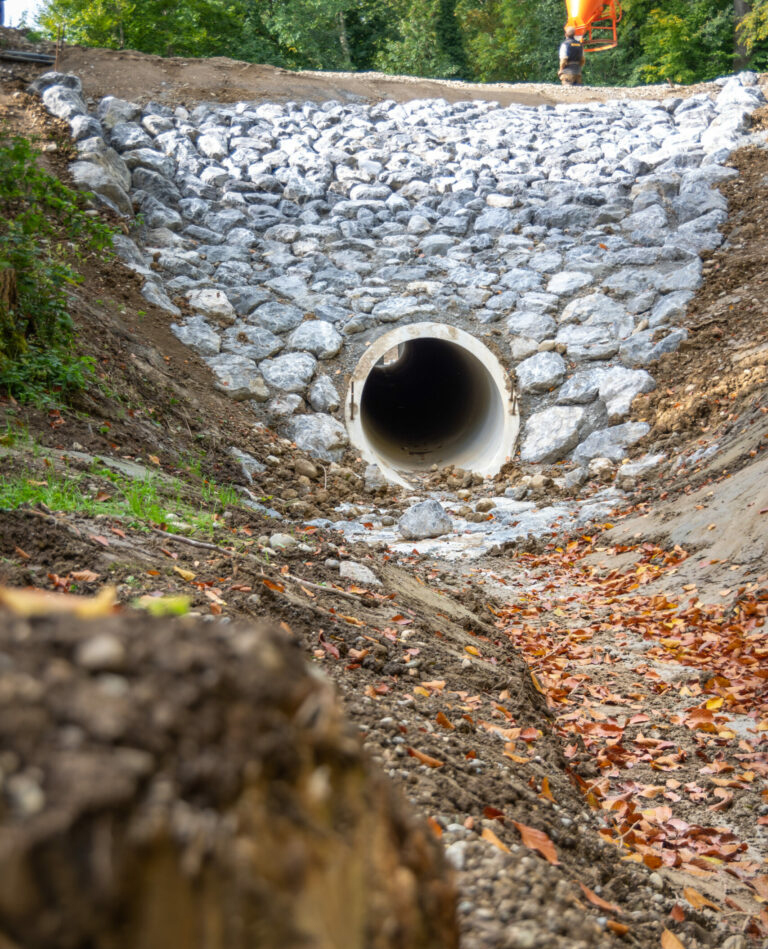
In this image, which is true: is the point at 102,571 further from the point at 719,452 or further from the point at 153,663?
the point at 719,452

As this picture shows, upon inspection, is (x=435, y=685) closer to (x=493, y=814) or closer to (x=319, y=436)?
(x=493, y=814)

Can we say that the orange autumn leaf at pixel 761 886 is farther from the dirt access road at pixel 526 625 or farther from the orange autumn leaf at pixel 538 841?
the orange autumn leaf at pixel 538 841

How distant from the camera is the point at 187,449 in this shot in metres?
6.54

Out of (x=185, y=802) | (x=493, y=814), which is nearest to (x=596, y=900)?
(x=493, y=814)

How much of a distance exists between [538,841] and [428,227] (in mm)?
9403

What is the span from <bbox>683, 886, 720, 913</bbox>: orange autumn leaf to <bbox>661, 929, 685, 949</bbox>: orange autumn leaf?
1.07ft

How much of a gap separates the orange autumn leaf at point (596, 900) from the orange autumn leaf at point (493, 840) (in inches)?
8.8

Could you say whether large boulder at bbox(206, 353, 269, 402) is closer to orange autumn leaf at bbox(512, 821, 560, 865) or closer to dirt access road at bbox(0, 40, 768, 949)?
dirt access road at bbox(0, 40, 768, 949)

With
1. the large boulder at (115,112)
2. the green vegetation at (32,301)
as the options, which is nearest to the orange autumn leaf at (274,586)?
the green vegetation at (32,301)

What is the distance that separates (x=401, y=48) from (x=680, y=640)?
22727 mm

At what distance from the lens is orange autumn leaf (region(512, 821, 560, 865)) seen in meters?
2.01

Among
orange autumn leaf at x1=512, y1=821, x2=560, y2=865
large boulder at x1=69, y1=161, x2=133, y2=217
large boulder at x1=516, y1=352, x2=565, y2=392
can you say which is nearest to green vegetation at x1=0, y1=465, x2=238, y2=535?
orange autumn leaf at x1=512, y1=821, x2=560, y2=865

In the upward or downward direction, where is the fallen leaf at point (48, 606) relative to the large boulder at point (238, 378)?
downward

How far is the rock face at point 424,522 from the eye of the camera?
714 cm
